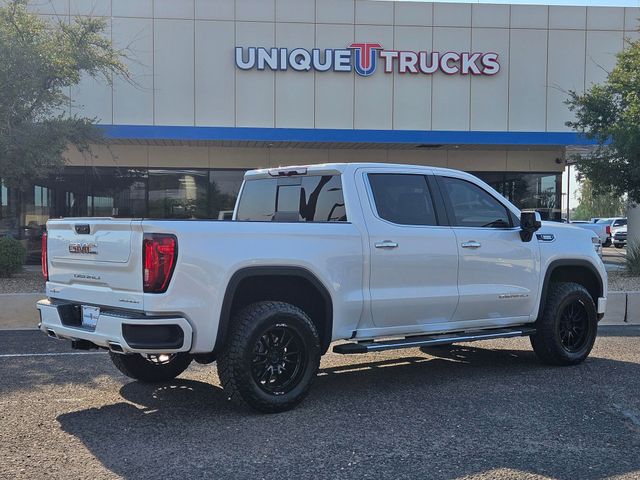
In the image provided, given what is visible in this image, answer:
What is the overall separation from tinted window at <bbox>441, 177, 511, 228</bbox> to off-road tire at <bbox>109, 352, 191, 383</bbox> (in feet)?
9.65

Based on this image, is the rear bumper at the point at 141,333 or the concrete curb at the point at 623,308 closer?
the rear bumper at the point at 141,333

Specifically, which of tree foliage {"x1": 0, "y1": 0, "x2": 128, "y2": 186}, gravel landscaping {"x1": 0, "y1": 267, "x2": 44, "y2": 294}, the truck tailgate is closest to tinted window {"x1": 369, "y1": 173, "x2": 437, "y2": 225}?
the truck tailgate

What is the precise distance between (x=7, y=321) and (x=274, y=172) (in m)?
5.96

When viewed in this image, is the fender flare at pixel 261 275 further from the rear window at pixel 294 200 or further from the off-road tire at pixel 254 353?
the rear window at pixel 294 200

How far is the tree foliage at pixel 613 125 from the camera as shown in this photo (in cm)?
1322

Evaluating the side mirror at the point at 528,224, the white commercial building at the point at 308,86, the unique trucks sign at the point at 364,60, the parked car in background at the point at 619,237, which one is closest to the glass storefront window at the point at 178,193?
the white commercial building at the point at 308,86

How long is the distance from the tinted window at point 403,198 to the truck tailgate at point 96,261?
7.36ft

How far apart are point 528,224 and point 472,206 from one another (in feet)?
1.86

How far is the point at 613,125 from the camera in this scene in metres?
12.9

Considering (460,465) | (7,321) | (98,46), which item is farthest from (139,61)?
(460,465)

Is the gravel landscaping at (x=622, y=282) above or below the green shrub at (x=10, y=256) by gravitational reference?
below

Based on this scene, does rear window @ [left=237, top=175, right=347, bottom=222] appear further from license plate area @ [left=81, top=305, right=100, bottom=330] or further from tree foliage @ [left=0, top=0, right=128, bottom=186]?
tree foliage @ [left=0, top=0, right=128, bottom=186]

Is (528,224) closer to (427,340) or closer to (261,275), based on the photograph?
(427,340)

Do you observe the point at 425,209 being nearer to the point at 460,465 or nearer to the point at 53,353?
the point at 460,465
